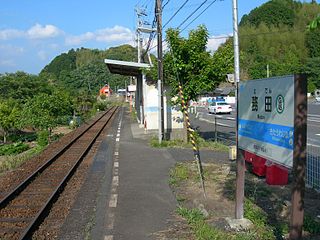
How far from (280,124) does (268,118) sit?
397 millimetres

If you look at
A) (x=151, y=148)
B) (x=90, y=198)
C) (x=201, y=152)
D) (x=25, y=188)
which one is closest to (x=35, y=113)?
(x=151, y=148)

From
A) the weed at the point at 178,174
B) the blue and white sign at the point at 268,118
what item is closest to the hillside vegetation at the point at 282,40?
the weed at the point at 178,174

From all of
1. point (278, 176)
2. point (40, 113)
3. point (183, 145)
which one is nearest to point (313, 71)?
point (40, 113)

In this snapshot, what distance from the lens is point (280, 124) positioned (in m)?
5.14

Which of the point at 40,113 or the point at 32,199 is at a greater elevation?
the point at 40,113

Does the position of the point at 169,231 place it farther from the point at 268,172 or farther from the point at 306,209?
→ the point at 268,172

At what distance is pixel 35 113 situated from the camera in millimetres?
21875

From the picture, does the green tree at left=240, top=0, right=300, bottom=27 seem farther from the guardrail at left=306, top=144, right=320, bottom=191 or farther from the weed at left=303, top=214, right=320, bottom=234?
the weed at left=303, top=214, right=320, bottom=234

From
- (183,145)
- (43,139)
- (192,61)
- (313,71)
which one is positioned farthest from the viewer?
(313,71)

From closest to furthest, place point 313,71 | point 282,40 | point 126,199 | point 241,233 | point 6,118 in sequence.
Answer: point 241,233, point 126,199, point 6,118, point 313,71, point 282,40

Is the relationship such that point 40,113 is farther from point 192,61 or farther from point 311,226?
point 311,226

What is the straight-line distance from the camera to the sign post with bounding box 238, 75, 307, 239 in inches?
184

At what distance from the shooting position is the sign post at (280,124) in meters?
4.67

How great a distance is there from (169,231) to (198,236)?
1.90 ft
